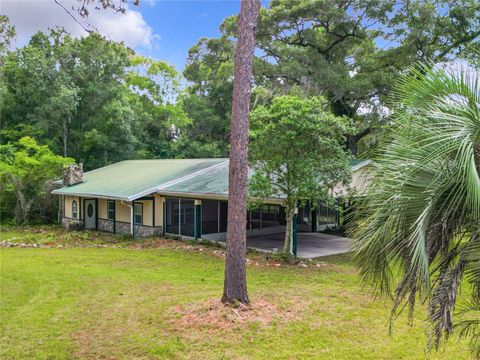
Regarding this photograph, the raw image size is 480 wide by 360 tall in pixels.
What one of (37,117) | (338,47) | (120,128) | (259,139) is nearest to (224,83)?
(120,128)

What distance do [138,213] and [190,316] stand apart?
11680 millimetres

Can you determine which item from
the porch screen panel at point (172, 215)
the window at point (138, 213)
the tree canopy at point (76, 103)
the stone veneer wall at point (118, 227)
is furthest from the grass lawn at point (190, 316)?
the tree canopy at point (76, 103)

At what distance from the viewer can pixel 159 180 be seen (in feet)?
58.8

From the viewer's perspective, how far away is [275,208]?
61.8 ft

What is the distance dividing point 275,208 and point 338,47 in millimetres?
9753

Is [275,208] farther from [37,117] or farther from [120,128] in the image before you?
[37,117]

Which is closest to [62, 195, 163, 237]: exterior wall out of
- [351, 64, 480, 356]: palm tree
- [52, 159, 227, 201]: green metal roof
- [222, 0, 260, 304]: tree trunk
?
[52, 159, 227, 201]: green metal roof

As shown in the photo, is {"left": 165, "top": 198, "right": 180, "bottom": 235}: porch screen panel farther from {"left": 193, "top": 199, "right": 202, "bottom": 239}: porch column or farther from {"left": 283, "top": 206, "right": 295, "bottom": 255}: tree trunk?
{"left": 283, "top": 206, "right": 295, "bottom": 255}: tree trunk

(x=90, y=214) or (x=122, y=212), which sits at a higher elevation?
(x=122, y=212)

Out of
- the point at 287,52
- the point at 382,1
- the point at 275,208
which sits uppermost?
the point at 382,1

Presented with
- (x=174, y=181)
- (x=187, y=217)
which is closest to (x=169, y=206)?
(x=187, y=217)

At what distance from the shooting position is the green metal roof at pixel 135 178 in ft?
56.1

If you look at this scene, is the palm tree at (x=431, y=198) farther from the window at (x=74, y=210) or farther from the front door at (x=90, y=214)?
the window at (x=74, y=210)

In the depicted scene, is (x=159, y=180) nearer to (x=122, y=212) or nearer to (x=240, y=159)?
(x=122, y=212)
